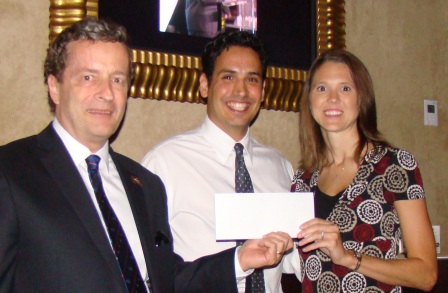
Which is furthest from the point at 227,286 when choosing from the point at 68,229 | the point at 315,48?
the point at 315,48

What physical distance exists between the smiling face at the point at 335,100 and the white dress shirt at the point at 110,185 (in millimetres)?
731

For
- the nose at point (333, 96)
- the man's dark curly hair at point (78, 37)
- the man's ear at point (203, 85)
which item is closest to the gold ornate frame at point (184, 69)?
the man's ear at point (203, 85)

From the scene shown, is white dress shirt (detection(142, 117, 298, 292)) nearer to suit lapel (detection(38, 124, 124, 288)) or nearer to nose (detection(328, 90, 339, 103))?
nose (detection(328, 90, 339, 103))

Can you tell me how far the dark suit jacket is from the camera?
1.40m

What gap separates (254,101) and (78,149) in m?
0.77

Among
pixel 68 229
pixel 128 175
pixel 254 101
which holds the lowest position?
pixel 68 229

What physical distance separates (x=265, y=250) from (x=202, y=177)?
43cm

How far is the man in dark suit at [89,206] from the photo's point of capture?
1.41 metres

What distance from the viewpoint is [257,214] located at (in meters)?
1.74

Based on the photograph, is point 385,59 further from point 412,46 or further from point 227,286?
point 227,286

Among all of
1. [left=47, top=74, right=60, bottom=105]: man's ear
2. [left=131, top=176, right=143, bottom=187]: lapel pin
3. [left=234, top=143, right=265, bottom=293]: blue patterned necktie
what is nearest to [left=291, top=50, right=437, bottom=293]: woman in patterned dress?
[left=234, top=143, right=265, bottom=293]: blue patterned necktie

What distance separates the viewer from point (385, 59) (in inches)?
114

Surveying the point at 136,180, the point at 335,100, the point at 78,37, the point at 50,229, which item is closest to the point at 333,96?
the point at 335,100

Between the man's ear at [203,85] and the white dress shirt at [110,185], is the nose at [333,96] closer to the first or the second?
the man's ear at [203,85]
